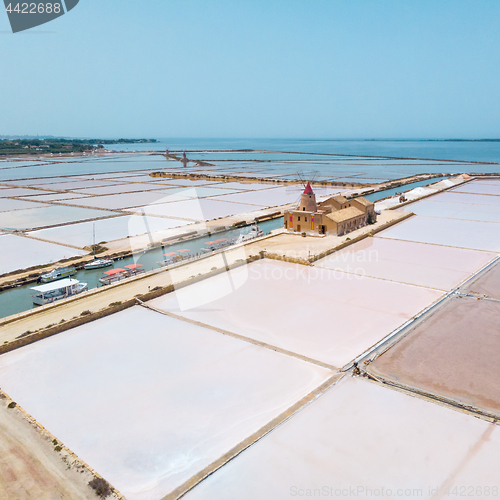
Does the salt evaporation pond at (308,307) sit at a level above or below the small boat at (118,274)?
below

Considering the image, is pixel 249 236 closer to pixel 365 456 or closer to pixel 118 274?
pixel 118 274

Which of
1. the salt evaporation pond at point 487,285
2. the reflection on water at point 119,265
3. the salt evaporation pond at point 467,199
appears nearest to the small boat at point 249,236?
the reflection on water at point 119,265

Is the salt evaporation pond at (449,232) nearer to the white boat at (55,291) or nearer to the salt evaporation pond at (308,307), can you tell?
the salt evaporation pond at (308,307)

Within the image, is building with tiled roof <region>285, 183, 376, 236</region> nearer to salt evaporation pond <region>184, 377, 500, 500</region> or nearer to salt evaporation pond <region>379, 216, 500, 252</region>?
salt evaporation pond <region>379, 216, 500, 252</region>

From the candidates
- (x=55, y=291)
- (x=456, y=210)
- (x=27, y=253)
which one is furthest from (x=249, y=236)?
(x=456, y=210)

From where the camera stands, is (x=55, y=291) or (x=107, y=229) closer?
(x=55, y=291)

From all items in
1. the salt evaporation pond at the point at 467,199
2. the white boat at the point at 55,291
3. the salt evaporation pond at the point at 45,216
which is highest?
the salt evaporation pond at the point at 45,216

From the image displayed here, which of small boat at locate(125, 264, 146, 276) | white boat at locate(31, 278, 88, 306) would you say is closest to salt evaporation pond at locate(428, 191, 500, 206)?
small boat at locate(125, 264, 146, 276)
